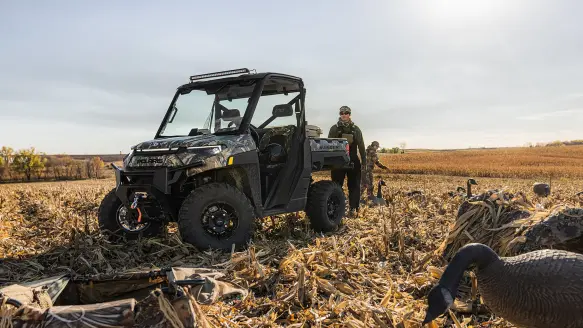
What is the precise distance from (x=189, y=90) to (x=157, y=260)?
301 cm

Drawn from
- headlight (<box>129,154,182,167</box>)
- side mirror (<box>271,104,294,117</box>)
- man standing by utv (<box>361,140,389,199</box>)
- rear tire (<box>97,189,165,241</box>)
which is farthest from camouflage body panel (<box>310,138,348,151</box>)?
man standing by utv (<box>361,140,389,199</box>)

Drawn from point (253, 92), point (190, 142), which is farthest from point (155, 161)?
point (253, 92)

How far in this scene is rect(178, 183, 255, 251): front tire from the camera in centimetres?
579

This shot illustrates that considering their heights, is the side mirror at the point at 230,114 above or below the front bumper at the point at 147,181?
above

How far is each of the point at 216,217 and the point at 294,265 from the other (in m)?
1.52

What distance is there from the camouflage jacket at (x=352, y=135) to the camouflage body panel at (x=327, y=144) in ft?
5.62

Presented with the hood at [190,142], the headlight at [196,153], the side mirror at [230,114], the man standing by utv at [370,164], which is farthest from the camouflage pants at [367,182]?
the headlight at [196,153]

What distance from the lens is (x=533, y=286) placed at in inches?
104

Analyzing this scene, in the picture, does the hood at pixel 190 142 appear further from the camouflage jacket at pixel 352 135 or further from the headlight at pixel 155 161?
the camouflage jacket at pixel 352 135

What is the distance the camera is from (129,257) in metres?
5.86

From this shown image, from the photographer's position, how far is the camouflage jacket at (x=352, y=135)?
432 inches

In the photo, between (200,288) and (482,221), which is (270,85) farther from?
(200,288)

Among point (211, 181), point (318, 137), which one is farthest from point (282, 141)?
point (211, 181)

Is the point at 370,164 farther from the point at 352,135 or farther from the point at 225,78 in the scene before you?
the point at 225,78
